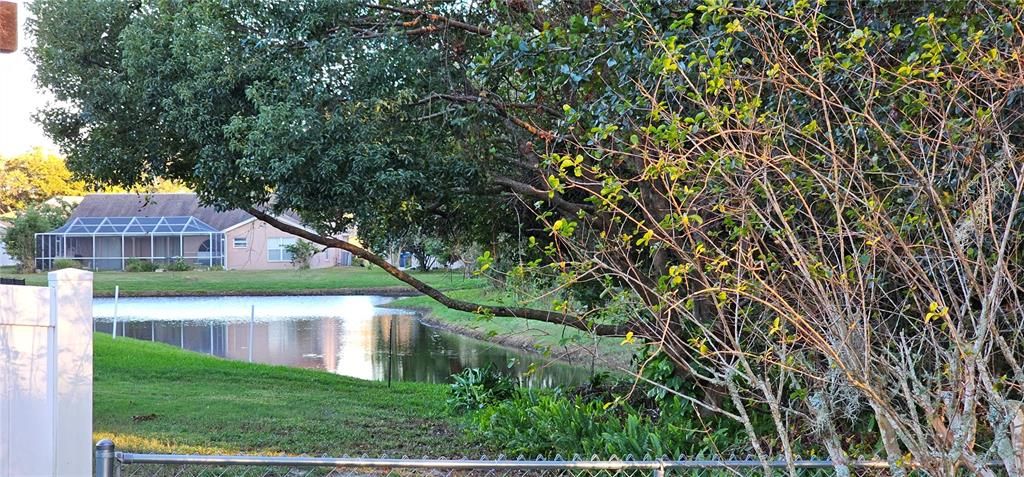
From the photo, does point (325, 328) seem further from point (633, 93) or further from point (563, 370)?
point (633, 93)

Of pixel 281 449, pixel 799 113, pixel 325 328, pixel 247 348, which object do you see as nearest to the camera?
pixel 799 113

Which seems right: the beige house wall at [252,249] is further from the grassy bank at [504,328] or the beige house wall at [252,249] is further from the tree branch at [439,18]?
the tree branch at [439,18]

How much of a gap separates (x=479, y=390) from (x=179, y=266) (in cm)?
3990

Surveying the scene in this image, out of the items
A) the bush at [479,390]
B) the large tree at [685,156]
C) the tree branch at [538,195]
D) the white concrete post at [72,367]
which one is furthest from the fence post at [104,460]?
the bush at [479,390]

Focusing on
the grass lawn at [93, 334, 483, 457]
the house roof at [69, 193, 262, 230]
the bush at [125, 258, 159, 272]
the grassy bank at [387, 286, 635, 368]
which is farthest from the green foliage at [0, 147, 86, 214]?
the grass lawn at [93, 334, 483, 457]

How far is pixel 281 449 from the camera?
9.48 metres

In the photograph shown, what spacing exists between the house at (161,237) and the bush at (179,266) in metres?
0.43

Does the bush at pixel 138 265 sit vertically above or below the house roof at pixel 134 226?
below

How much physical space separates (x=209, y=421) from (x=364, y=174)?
4170 millimetres

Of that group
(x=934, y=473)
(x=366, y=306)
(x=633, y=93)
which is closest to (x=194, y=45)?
(x=633, y=93)

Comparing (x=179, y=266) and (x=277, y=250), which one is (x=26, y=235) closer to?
(x=179, y=266)

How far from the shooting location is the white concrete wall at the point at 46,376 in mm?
4082

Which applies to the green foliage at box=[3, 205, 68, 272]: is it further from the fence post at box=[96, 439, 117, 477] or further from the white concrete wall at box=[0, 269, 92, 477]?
the fence post at box=[96, 439, 117, 477]

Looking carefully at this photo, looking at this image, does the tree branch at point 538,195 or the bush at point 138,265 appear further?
the bush at point 138,265
